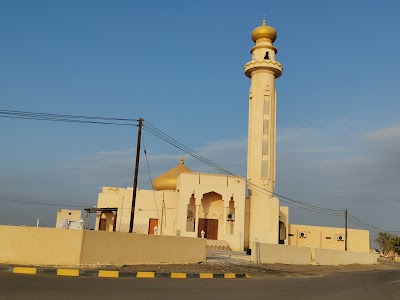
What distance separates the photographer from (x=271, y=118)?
39406 mm

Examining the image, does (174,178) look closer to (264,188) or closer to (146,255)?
(264,188)

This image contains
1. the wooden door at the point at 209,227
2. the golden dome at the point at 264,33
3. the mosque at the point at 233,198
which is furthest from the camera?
the golden dome at the point at 264,33

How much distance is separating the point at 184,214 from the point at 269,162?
956 centimetres

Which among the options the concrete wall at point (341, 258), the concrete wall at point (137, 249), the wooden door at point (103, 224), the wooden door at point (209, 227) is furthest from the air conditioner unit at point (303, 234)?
the concrete wall at point (137, 249)

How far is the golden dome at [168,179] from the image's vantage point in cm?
4168

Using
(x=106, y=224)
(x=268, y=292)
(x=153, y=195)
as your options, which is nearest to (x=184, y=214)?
(x=153, y=195)

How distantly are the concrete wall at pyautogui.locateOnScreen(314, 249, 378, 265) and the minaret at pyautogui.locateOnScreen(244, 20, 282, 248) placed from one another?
496 cm

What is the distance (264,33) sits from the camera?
135ft

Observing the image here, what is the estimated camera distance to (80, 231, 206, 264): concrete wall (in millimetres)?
17516

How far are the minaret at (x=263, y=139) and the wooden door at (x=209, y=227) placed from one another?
318 centimetres

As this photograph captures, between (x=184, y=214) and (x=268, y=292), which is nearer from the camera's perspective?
(x=268, y=292)

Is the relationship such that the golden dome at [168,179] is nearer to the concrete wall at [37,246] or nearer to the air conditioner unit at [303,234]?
the air conditioner unit at [303,234]

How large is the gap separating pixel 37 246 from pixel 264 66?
28.5 meters

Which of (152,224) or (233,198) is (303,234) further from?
(152,224)
